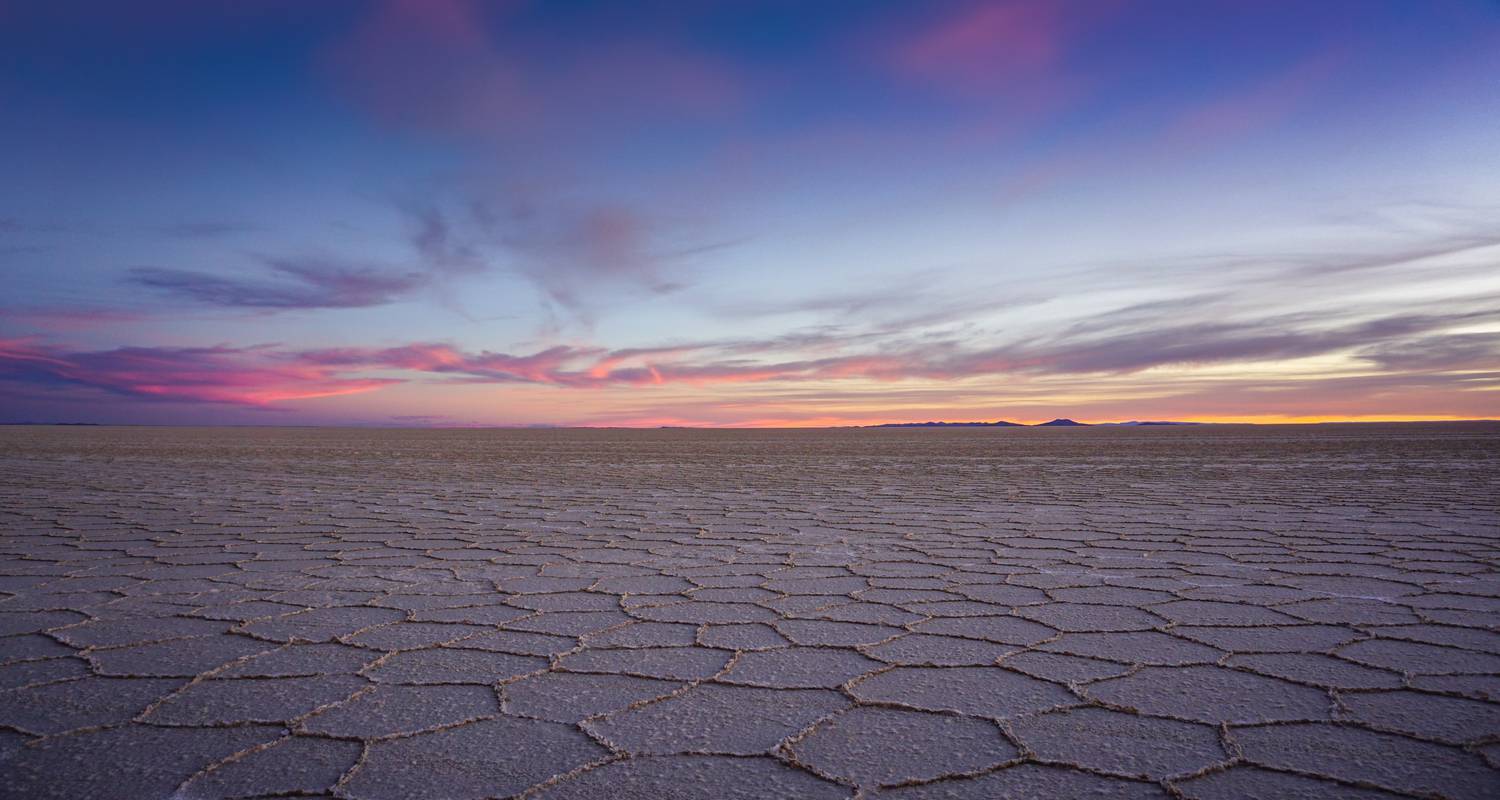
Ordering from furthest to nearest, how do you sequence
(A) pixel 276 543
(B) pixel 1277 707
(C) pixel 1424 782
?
1. (A) pixel 276 543
2. (B) pixel 1277 707
3. (C) pixel 1424 782

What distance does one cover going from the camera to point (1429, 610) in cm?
245

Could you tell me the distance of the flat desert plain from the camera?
1382 millimetres

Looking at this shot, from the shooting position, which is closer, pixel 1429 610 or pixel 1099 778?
pixel 1099 778

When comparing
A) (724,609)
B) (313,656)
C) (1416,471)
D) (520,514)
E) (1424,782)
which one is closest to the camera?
(1424,782)

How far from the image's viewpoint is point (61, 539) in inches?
157

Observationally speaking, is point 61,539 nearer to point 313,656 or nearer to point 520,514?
point 520,514

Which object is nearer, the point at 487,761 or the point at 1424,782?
the point at 1424,782

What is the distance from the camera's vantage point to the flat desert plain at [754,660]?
54.4 inches

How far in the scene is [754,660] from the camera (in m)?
2.00

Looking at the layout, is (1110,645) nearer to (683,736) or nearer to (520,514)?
(683,736)

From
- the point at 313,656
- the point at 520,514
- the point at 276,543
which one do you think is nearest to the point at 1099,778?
the point at 313,656

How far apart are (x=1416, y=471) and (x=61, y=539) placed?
444 inches

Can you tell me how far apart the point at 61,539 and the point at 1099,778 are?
4.68m

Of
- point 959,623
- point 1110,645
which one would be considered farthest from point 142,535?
point 1110,645
